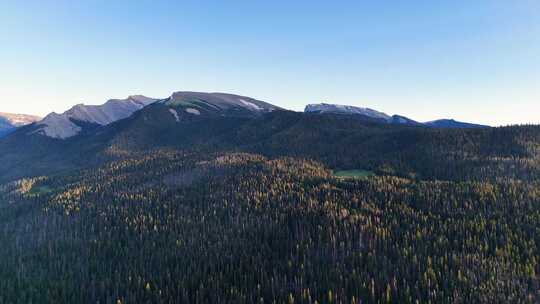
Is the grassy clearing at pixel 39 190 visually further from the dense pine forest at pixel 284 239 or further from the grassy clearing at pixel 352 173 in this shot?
the grassy clearing at pixel 352 173

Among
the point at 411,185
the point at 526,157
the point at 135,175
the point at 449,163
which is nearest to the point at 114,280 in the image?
the point at 411,185

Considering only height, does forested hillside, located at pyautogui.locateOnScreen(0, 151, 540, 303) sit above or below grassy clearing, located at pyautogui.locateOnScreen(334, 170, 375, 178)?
below

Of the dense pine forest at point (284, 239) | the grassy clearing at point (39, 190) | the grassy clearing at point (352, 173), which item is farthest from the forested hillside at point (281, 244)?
the grassy clearing at point (39, 190)

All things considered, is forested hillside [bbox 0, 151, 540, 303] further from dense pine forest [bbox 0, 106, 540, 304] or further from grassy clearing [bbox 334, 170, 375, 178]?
grassy clearing [bbox 334, 170, 375, 178]

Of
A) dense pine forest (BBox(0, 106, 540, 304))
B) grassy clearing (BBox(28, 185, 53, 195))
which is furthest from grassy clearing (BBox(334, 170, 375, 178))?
grassy clearing (BBox(28, 185, 53, 195))

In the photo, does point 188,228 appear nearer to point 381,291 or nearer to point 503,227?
point 381,291

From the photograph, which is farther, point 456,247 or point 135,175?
point 135,175

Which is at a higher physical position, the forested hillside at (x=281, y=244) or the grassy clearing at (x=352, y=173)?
the grassy clearing at (x=352, y=173)

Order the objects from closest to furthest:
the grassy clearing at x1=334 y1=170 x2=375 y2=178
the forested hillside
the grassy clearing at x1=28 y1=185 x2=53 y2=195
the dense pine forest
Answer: the forested hillside → the dense pine forest → the grassy clearing at x1=334 y1=170 x2=375 y2=178 → the grassy clearing at x1=28 y1=185 x2=53 y2=195

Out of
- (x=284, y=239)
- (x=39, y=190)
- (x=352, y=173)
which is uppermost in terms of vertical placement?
(x=352, y=173)

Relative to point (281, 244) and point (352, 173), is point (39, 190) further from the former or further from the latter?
point (352, 173)

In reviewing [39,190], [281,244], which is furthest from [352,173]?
[39,190]
